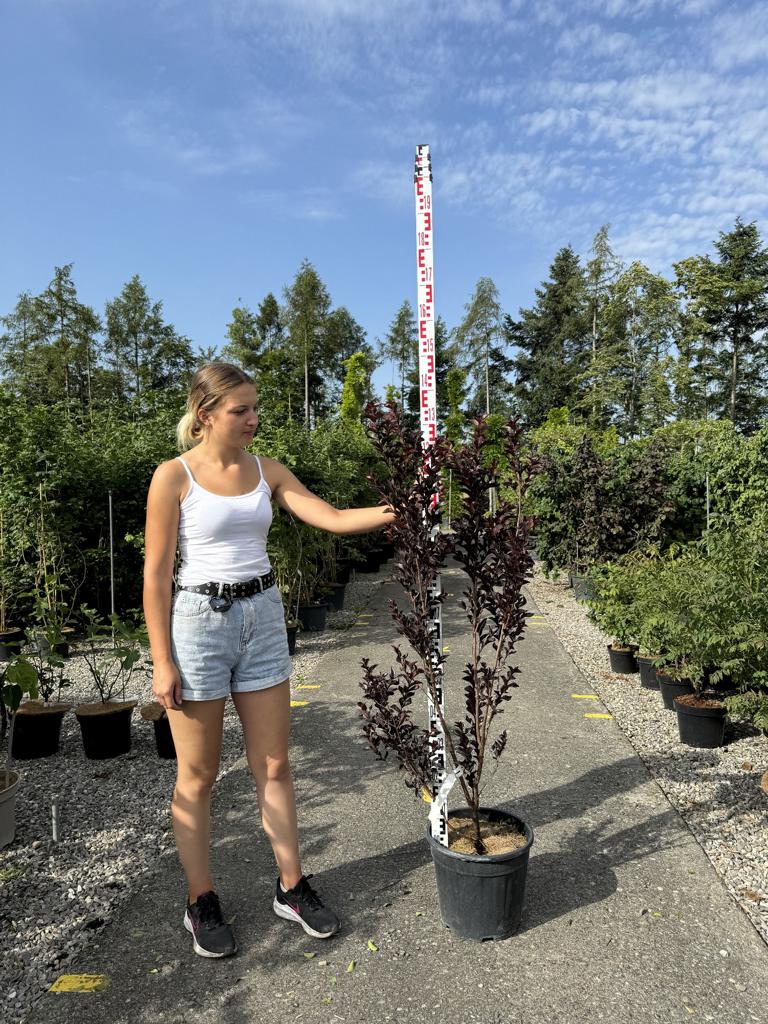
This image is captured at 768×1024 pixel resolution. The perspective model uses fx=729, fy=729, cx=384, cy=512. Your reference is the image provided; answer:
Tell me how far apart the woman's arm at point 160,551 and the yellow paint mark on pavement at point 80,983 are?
1.01 meters

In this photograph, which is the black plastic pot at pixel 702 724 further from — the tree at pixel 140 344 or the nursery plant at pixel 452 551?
the tree at pixel 140 344

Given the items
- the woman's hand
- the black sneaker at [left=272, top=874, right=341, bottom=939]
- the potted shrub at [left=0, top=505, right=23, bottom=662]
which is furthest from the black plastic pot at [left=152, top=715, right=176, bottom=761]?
the potted shrub at [left=0, top=505, right=23, bottom=662]

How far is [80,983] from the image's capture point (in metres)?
2.31

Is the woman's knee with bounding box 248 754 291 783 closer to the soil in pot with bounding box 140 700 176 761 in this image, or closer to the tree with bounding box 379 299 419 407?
the soil in pot with bounding box 140 700 176 761

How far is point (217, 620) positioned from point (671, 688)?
3.88 meters

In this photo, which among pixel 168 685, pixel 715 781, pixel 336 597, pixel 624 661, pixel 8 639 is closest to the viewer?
pixel 168 685

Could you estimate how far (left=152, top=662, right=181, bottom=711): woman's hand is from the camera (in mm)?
2252

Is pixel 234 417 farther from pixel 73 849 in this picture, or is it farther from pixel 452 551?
pixel 73 849

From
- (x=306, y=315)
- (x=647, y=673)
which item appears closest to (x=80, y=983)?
(x=647, y=673)

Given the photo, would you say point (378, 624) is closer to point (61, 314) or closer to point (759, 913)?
point (759, 913)

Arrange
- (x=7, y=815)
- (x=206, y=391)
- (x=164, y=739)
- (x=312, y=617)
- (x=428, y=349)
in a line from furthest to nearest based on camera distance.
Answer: (x=312, y=617)
(x=164, y=739)
(x=7, y=815)
(x=428, y=349)
(x=206, y=391)

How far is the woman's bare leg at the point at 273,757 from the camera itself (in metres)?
2.44

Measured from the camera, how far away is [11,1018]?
7.10 ft

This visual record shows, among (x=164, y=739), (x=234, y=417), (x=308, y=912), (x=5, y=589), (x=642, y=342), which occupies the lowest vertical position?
(x=308, y=912)
